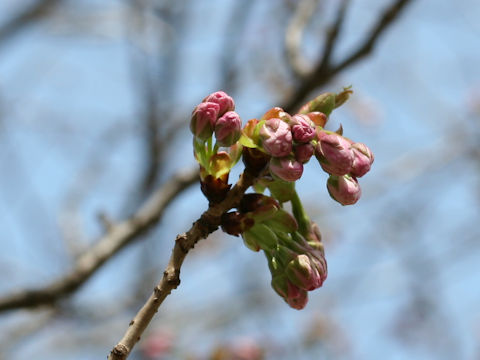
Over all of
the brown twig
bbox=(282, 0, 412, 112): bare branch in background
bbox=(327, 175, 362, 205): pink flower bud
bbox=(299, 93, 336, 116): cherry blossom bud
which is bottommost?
the brown twig

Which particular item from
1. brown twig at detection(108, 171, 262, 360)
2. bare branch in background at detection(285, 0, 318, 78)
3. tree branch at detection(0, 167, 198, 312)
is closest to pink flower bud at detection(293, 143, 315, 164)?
brown twig at detection(108, 171, 262, 360)

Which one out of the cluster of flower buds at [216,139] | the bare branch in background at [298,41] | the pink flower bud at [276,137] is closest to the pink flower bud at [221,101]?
the cluster of flower buds at [216,139]

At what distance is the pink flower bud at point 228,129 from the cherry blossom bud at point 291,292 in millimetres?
277

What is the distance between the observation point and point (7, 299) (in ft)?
6.77

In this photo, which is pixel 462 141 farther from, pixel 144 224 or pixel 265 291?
pixel 144 224

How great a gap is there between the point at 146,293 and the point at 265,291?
1336mm

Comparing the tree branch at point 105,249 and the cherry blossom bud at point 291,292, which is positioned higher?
the tree branch at point 105,249

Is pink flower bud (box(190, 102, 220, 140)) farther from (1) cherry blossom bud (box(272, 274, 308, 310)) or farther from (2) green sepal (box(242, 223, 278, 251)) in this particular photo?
(1) cherry blossom bud (box(272, 274, 308, 310))

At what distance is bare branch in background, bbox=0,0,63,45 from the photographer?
375 cm

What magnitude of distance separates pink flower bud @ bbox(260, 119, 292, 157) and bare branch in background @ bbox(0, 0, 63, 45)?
125 inches

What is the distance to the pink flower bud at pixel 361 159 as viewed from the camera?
106 centimetres

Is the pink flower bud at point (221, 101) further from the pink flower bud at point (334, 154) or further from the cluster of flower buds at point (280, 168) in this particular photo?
the pink flower bud at point (334, 154)

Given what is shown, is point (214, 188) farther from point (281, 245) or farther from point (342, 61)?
point (342, 61)

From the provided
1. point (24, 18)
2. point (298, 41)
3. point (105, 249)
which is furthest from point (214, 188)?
point (24, 18)
